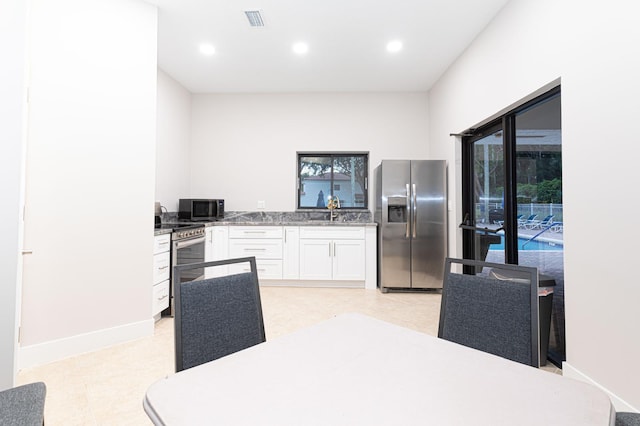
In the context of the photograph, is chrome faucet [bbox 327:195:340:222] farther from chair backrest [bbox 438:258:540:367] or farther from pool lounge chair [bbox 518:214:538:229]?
chair backrest [bbox 438:258:540:367]

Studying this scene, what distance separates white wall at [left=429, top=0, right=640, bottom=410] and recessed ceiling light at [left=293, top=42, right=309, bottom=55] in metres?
2.08

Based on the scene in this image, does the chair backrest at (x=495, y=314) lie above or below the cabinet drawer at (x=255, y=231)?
below

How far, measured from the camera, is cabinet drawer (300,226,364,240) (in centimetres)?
421

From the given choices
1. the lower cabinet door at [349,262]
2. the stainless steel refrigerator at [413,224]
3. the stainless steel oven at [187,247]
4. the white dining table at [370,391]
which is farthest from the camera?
the lower cabinet door at [349,262]

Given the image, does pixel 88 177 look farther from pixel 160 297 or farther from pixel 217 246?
pixel 217 246

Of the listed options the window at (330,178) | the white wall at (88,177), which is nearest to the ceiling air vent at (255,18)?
the white wall at (88,177)

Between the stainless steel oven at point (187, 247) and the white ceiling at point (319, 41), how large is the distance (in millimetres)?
2073

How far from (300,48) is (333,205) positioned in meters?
2.22

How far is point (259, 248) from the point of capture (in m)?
4.27

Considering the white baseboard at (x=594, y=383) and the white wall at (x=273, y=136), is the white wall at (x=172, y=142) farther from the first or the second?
the white baseboard at (x=594, y=383)

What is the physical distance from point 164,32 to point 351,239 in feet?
10.6

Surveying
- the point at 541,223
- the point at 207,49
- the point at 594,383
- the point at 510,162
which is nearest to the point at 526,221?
the point at 541,223

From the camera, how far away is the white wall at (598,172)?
1.54 m

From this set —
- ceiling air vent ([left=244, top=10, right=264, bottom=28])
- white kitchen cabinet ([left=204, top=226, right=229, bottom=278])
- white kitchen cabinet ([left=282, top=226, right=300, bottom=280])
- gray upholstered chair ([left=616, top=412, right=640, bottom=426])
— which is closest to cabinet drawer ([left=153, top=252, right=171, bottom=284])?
white kitchen cabinet ([left=204, top=226, right=229, bottom=278])
